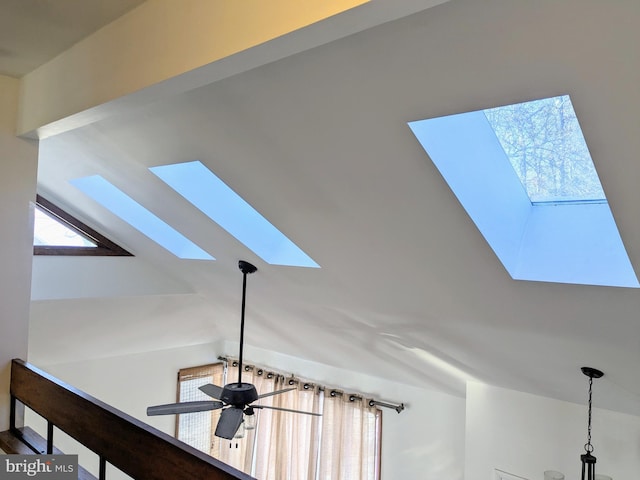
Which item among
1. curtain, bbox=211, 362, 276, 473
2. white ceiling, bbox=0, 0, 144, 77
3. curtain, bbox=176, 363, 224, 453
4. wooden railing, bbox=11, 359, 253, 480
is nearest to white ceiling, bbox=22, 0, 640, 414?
white ceiling, bbox=0, 0, 144, 77

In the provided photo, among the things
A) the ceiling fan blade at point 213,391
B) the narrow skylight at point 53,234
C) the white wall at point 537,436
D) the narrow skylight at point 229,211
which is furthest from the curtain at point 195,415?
the white wall at point 537,436

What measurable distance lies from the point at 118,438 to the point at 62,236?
10.6 ft

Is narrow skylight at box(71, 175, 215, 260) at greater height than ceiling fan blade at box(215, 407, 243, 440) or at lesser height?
greater

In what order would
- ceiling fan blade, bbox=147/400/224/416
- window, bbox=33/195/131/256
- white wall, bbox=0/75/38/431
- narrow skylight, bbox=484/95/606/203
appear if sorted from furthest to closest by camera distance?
window, bbox=33/195/131/256
ceiling fan blade, bbox=147/400/224/416
white wall, bbox=0/75/38/431
narrow skylight, bbox=484/95/606/203

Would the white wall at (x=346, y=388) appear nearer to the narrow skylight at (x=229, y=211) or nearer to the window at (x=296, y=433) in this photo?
the window at (x=296, y=433)

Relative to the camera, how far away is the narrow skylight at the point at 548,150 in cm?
173

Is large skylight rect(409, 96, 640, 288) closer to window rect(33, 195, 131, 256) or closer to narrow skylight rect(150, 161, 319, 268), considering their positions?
narrow skylight rect(150, 161, 319, 268)

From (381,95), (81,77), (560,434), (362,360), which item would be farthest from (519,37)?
(362,360)

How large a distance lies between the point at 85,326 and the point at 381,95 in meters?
3.91

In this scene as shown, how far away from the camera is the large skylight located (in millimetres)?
1755

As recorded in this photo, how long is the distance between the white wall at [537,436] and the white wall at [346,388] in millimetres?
569

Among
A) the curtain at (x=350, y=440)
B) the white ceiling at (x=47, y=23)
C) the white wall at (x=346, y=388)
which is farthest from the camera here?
the curtain at (x=350, y=440)

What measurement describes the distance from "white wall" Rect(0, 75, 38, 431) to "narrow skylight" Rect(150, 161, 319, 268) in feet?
2.21

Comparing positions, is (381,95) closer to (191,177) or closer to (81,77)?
(81,77)
